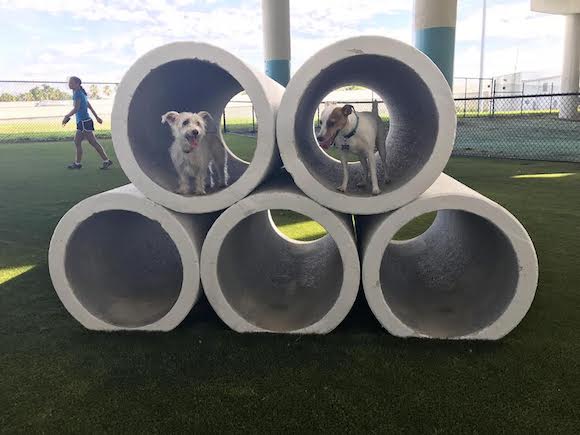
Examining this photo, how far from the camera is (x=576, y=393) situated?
221 cm

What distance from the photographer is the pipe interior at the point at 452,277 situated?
2.86 meters

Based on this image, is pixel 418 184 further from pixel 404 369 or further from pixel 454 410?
pixel 454 410

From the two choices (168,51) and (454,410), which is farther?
(168,51)

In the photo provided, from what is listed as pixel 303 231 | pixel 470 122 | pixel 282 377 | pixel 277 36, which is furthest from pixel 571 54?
pixel 282 377

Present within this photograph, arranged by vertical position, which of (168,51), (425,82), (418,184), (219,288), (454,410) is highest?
(168,51)

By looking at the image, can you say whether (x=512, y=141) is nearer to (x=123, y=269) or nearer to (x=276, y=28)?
(x=276, y=28)

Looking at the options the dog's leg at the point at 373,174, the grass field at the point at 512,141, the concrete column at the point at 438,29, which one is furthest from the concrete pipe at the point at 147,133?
the concrete column at the point at 438,29

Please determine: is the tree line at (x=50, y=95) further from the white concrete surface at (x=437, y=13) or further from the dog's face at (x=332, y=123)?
the dog's face at (x=332, y=123)

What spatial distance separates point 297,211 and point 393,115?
269cm

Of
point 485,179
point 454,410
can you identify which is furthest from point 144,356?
point 485,179

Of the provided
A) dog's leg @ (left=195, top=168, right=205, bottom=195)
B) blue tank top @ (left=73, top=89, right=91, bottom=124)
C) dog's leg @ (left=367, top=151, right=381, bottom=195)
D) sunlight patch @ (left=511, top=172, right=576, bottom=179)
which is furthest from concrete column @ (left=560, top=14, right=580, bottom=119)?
dog's leg @ (left=195, top=168, right=205, bottom=195)

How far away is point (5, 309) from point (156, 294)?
1.03 meters

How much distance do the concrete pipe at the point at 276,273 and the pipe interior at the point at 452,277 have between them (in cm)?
47

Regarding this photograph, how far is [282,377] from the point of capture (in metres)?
2.39
